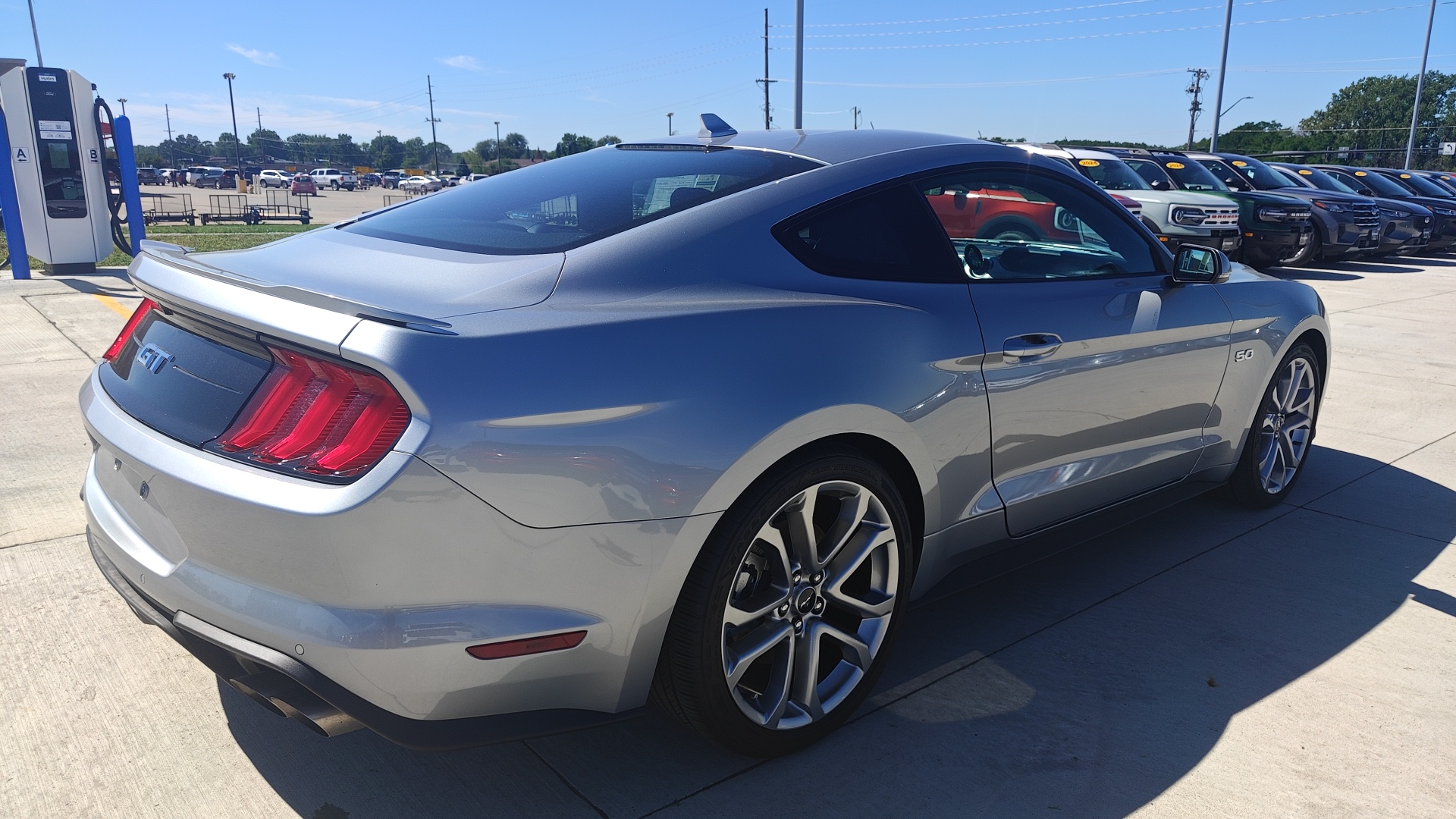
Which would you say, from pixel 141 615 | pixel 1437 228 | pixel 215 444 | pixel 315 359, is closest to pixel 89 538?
pixel 141 615

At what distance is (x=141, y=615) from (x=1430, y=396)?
25.2 feet

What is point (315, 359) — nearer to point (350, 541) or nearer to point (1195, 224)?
point (350, 541)

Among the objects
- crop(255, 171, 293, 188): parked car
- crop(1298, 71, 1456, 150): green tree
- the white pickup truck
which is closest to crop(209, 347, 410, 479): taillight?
crop(255, 171, 293, 188): parked car

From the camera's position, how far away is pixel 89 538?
2531 mm

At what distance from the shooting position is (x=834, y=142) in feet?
9.96

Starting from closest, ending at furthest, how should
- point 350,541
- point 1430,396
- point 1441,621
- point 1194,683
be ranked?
point 350,541, point 1194,683, point 1441,621, point 1430,396

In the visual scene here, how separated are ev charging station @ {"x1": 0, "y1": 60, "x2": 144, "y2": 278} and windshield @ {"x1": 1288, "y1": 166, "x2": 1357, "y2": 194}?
18.8 meters

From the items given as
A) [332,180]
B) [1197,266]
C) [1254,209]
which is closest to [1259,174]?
[1254,209]

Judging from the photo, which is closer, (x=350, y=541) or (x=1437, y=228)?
(x=350, y=541)

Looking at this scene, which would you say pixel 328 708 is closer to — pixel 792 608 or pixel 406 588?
pixel 406 588

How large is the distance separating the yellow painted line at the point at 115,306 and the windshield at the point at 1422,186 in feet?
76.1

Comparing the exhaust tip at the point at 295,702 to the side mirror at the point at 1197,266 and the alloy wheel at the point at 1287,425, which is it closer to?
the side mirror at the point at 1197,266

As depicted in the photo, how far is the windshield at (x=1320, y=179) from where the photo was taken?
18234 millimetres

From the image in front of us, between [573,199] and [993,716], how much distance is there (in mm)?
1833
